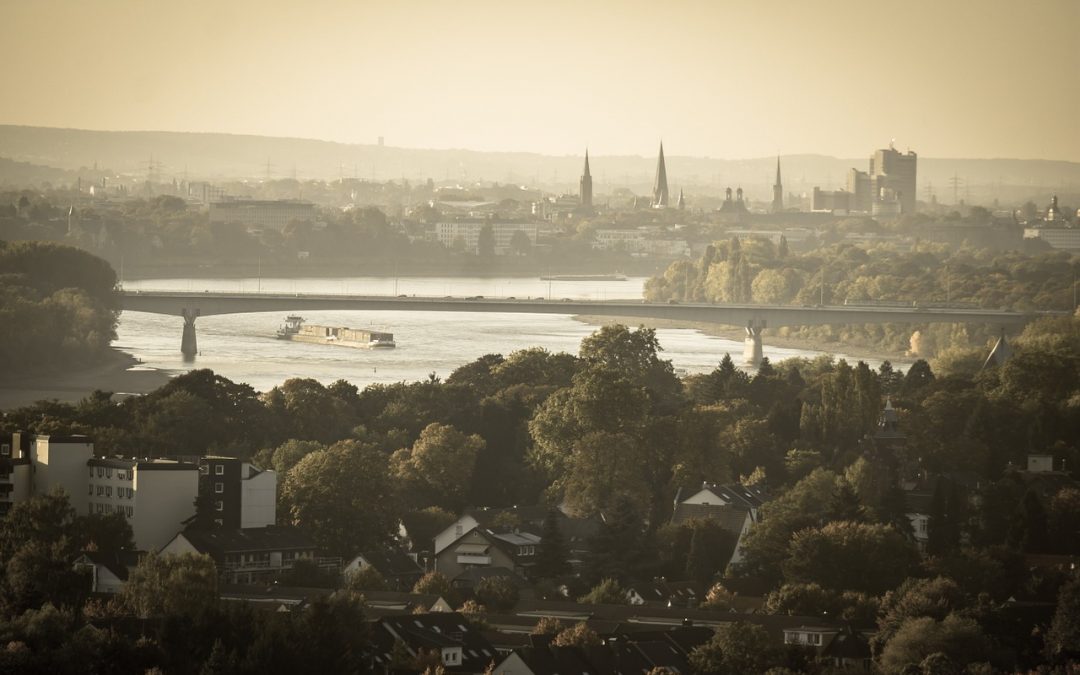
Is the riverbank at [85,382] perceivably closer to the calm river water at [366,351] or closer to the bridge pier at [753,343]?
the calm river water at [366,351]

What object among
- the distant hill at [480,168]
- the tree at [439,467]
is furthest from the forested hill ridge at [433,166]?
the tree at [439,467]

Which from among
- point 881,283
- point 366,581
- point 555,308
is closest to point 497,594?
point 366,581

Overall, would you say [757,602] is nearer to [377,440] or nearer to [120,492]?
[120,492]

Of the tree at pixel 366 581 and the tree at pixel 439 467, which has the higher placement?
the tree at pixel 439 467

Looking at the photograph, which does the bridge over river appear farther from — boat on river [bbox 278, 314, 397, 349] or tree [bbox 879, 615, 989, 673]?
tree [bbox 879, 615, 989, 673]

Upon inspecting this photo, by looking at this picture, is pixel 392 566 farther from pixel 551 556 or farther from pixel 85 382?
pixel 85 382

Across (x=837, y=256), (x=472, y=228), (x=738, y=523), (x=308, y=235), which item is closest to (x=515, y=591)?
(x=738, y=523)
